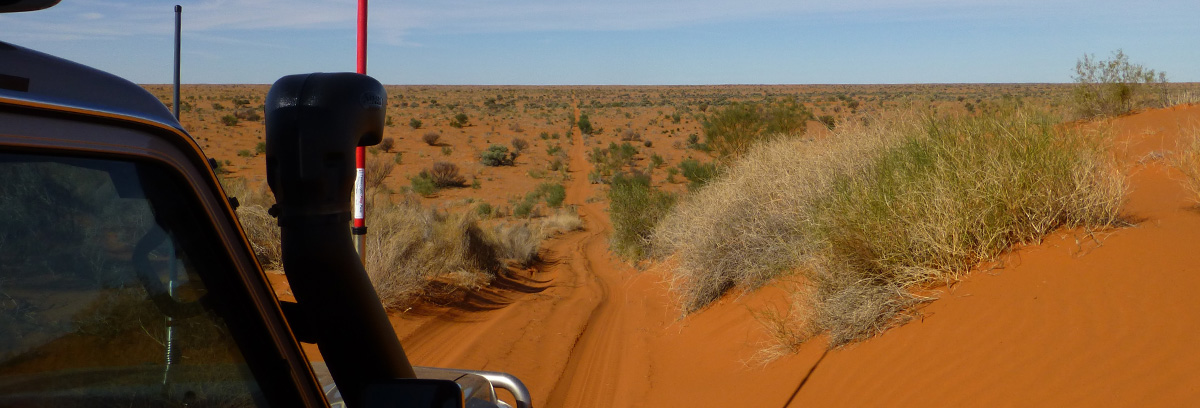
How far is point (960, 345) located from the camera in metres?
5.34

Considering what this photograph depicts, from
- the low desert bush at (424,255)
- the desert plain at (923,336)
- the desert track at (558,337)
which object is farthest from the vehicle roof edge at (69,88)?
the low desert bush at (424,255)

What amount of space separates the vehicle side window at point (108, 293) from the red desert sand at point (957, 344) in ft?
14.9

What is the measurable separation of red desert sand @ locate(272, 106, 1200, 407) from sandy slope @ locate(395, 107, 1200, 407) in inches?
0.5

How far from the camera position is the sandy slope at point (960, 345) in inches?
182

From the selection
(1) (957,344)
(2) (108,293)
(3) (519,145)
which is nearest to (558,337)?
(1) (957,344)

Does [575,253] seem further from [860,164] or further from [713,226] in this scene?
[860,164]

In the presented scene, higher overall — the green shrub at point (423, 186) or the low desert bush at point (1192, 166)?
the low desert bush at point (1192, 166)

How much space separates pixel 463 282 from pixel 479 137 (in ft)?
108

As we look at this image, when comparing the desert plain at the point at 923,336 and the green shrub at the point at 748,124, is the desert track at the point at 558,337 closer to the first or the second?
the desert plain at the point at 923,336

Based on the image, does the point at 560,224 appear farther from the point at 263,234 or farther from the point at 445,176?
the point at 263,234

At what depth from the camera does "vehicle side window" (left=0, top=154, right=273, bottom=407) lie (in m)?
0.99

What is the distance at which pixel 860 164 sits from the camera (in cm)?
880

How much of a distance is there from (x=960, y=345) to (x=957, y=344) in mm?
29

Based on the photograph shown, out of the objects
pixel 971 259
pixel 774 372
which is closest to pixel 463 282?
pixel 774 372
